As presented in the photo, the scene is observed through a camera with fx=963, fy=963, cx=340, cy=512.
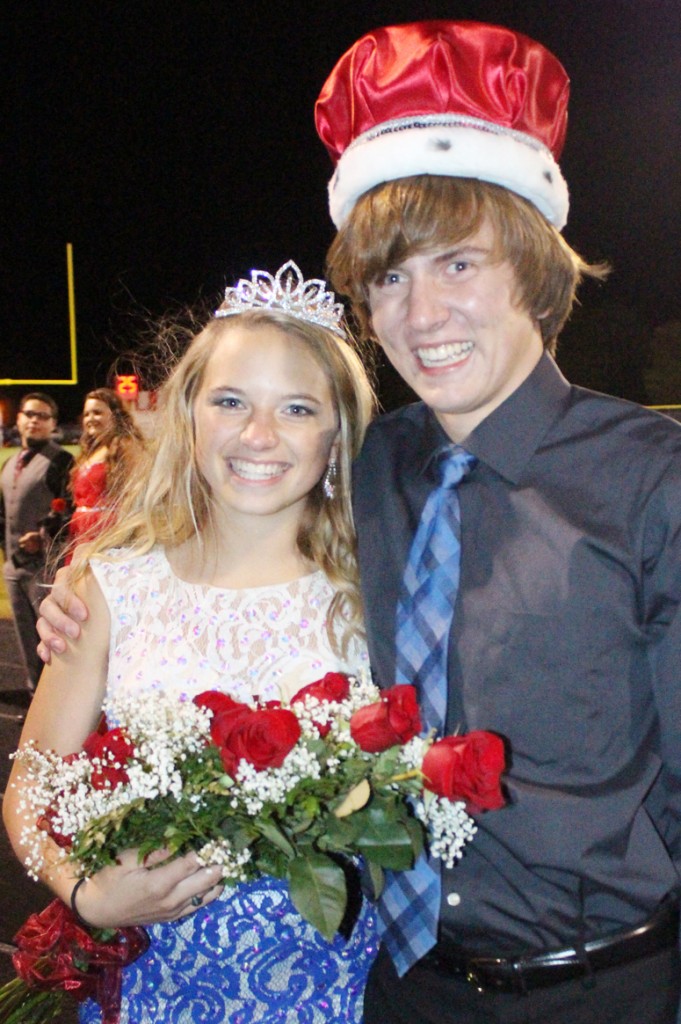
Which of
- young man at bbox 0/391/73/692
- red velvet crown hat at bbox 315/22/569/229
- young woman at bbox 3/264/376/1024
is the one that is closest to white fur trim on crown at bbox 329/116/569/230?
red velvet crown hat at bbox 315/22/569/229

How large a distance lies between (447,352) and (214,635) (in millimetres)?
861

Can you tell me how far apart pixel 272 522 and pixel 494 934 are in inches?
42.8

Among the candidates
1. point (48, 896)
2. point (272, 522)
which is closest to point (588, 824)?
point (272, 522)

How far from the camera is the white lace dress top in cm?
218

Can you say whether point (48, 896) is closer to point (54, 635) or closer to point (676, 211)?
point (54, 635)

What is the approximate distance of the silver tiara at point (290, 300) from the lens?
7.67 ft

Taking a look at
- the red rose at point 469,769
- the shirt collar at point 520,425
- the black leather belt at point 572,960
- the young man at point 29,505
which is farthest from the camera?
the young man at point 29,505

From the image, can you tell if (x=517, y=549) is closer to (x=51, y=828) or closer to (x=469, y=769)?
(x=469, y=769)

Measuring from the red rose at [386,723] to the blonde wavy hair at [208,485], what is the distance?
0.73 m

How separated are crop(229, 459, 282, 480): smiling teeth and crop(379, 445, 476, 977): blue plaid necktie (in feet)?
1.31

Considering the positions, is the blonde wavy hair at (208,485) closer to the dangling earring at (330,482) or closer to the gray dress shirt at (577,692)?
the dangling earring at (330,482)

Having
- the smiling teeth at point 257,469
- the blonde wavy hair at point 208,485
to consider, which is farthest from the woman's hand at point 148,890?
the smiling teeth at point 257,469

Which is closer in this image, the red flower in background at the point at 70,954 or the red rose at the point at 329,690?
the red rose at the point at 329,690

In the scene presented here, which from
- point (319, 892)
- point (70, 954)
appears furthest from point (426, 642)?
point (70, 954)
